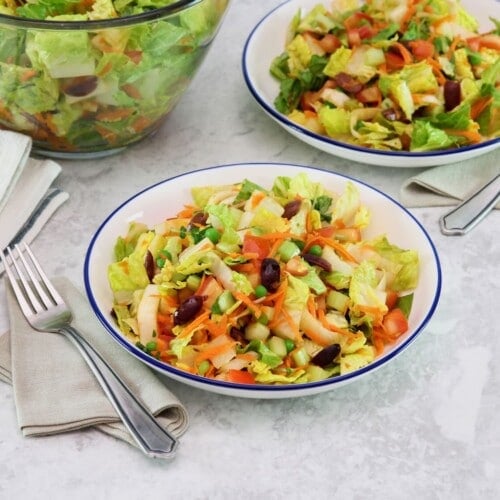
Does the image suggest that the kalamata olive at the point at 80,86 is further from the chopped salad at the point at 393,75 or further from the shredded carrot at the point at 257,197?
the chopped salad at the point at 393,75

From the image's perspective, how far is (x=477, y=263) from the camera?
2.51 m

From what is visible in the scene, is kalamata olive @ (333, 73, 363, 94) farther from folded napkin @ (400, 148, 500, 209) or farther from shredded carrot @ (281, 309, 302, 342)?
shredded carrot @ (281, 309, 302, 342)

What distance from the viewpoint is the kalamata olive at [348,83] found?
288 centimetres

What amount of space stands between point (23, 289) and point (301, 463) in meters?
0.83

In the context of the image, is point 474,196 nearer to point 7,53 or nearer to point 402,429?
point 402,429

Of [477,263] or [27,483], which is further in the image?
[477,263]

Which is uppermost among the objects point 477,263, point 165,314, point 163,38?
point 163,38

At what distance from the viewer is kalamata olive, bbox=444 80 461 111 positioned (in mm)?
2814

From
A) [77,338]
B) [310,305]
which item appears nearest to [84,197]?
[77,338]

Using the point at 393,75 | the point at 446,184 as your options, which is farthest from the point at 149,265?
the point at 393,75

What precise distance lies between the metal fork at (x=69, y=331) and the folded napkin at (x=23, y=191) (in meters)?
0.09

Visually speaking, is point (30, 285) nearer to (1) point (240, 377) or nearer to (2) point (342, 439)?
(1) point (240, 377)

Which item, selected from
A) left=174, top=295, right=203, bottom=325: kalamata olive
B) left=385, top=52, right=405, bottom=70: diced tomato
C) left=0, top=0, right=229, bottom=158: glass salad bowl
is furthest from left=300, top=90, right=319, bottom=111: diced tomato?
left=174, top=295, right=203, bottom=325: kalamata olive

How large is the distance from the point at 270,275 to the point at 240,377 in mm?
228
